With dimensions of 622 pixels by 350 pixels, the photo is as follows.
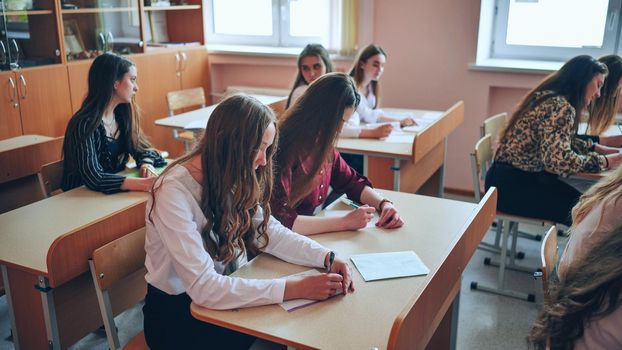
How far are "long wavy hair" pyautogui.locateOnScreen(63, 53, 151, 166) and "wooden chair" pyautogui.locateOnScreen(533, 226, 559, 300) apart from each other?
1896 mm

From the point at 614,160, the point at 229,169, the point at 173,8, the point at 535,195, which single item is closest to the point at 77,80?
the point at 173,8

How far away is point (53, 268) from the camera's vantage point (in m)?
1.73

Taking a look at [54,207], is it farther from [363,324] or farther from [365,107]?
[365,107]

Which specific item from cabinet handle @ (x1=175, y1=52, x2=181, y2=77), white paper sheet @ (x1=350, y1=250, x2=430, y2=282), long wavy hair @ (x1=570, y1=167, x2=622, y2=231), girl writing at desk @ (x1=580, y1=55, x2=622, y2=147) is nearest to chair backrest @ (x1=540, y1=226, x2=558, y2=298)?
long wavy hair @ (x1=570, y1=167, x2=622, y2=231)

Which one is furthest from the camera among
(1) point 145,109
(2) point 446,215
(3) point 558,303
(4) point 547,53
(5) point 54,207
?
(1) point 145,109

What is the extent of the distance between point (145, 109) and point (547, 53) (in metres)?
3.06

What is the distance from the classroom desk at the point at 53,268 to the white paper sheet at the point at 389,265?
749 mm

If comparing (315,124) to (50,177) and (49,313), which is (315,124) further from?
(50,177)

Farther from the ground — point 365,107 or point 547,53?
point 547,53

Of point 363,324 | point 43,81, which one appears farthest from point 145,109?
point 363,324

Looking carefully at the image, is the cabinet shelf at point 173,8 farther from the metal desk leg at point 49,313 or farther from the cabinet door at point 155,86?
the metal desk leg at point 49,313

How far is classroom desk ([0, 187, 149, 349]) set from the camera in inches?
70.0

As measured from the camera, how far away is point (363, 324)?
1508 millimetres

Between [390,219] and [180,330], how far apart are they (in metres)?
0.84
